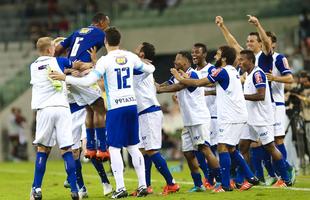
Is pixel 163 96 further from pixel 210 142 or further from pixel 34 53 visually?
pixel 210 142

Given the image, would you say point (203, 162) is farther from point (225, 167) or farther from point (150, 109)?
point (150, 109)

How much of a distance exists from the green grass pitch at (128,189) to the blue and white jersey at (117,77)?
5.23ft

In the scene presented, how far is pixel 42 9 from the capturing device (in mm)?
44312

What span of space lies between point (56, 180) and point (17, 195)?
4462mm

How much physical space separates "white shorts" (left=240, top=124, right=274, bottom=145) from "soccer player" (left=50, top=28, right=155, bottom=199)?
2811 mm

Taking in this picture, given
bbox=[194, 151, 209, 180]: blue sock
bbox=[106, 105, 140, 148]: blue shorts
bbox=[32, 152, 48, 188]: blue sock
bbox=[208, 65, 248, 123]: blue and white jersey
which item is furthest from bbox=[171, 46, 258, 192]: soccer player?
bbox=[32, 152, 48, 188]: blue sock

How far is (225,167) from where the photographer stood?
16.8 meters

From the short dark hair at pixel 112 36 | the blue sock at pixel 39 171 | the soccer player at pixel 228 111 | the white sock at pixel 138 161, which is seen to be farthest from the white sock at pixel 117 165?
the soccer player at pixel 228 111

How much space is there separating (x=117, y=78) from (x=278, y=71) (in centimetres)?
401

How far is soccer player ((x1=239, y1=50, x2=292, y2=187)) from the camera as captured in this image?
17.7 meters

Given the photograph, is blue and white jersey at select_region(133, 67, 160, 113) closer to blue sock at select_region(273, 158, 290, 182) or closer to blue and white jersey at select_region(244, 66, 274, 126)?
blue and white jersey at select_region(244, 66, 274, 126)

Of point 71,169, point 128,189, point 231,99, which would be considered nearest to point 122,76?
point 71,169

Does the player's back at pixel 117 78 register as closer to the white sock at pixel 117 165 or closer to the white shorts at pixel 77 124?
the white sock at pixel 117 165

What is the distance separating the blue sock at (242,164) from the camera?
1719 centimetres
